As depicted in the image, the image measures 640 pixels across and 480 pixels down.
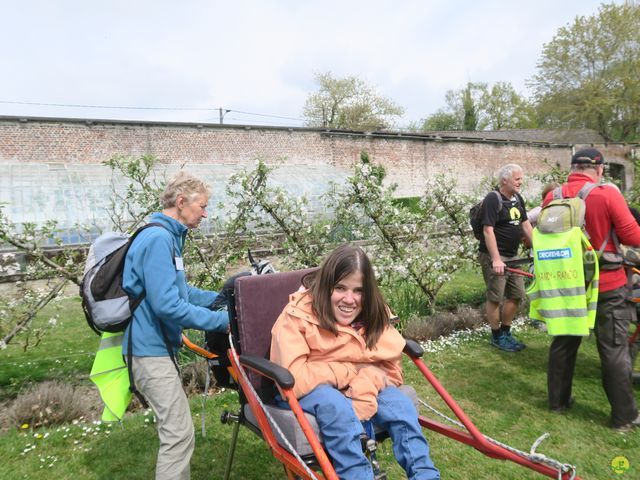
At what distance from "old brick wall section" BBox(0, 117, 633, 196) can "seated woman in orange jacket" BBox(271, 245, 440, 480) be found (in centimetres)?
1013

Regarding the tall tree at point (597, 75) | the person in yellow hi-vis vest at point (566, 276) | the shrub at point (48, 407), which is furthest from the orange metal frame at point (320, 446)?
the tall tree at point (597, 75)

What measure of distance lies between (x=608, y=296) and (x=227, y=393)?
11.4ft

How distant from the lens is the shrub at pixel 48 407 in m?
4.14

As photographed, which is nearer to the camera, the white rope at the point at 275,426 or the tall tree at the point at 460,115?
the white rope at the point at 275,426

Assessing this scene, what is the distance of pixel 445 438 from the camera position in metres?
3.86

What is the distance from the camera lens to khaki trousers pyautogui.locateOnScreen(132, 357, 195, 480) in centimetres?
257

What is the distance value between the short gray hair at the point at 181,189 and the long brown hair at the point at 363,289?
0.86 m

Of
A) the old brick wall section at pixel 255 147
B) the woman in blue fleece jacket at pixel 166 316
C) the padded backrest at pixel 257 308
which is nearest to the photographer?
the woman in blue fleece jacket at pixel 166 316

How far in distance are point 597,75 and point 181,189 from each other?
42571 millimetres

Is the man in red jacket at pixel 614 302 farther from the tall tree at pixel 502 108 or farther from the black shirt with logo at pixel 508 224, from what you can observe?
the tall tree at pixel 502 108

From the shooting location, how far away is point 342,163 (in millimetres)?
26391

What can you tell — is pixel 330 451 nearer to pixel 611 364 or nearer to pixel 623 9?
pixel 611 364

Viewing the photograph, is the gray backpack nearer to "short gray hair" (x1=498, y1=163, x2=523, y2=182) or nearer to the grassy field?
the grassy field

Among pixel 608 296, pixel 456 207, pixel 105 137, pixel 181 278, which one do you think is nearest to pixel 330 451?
pixel 181 278
